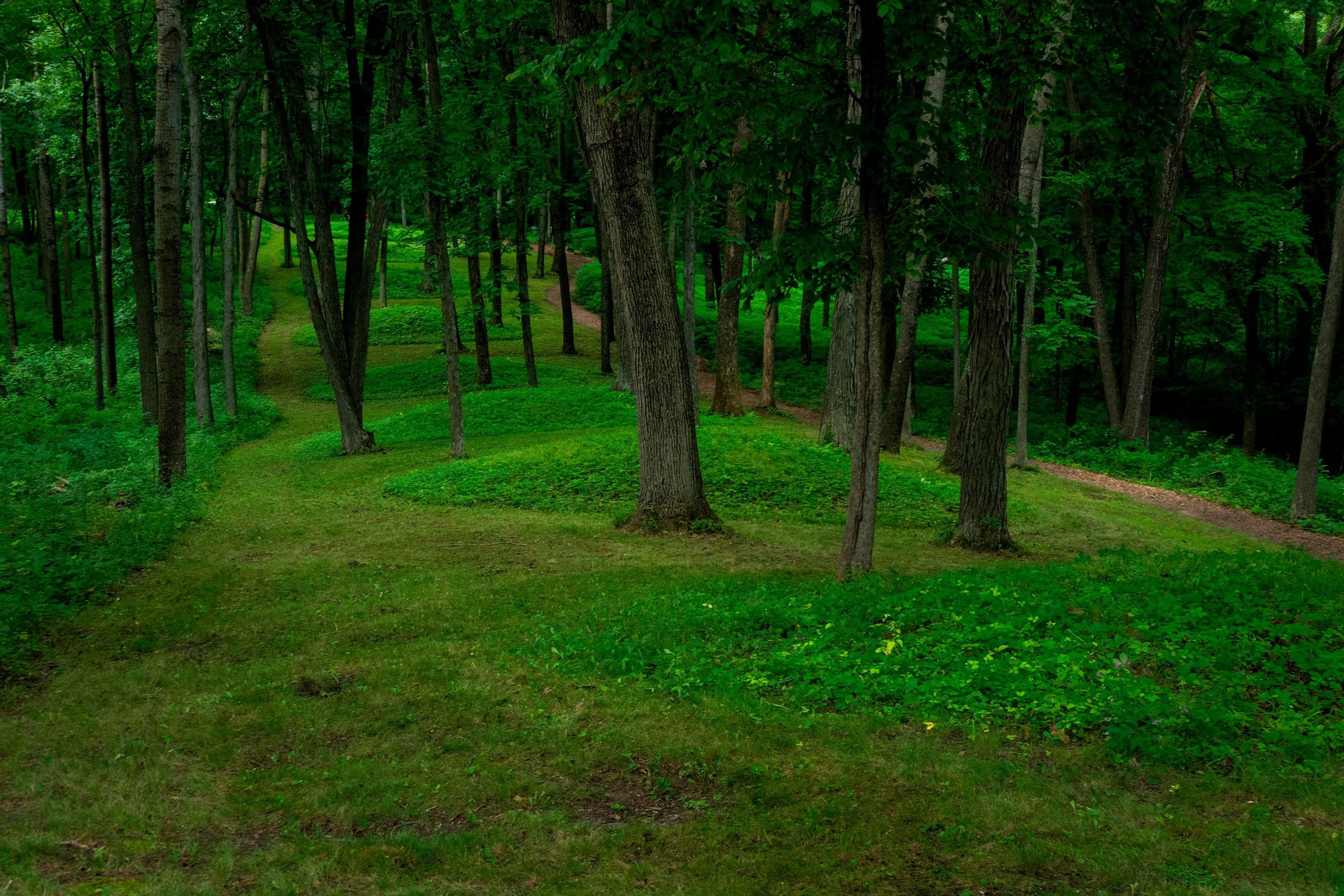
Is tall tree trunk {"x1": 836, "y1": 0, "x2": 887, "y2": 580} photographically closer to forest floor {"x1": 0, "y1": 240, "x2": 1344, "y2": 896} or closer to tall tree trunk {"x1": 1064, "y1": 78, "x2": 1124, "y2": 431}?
forest floor {"x1": 0, "y1": 240, "x2": 1344, "y2": 896}

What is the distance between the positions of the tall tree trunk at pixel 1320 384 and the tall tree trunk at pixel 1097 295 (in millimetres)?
7268

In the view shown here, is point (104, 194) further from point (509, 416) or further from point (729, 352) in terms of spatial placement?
point (729, 352)

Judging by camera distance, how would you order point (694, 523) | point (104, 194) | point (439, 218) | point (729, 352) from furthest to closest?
1. point (729, 352)
2. point (104, 194)
3. point (439, 218)
4. point (694, 523)

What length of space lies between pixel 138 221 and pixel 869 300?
19790 millimetres

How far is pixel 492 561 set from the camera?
10.7m

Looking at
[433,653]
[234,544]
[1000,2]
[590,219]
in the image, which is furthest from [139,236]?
[590,219]

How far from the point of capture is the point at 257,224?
42.0 metres

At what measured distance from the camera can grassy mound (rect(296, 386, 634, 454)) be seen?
21891 mm

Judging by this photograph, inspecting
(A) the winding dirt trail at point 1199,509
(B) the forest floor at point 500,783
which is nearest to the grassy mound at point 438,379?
(A) the winding dirt trail at point 1199,509

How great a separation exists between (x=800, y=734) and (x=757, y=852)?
1.40 m

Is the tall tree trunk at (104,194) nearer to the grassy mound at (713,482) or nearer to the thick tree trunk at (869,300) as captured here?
the grassy mound at (713,482)

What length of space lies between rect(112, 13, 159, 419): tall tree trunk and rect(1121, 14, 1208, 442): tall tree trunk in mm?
24047

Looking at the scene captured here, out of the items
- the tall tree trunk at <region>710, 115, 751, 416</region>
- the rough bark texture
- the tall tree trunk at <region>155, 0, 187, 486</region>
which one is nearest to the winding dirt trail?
the tall tree trunk at <region>710, 115, 751, 416</region>

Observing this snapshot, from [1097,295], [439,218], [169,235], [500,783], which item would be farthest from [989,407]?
[1097,295]
